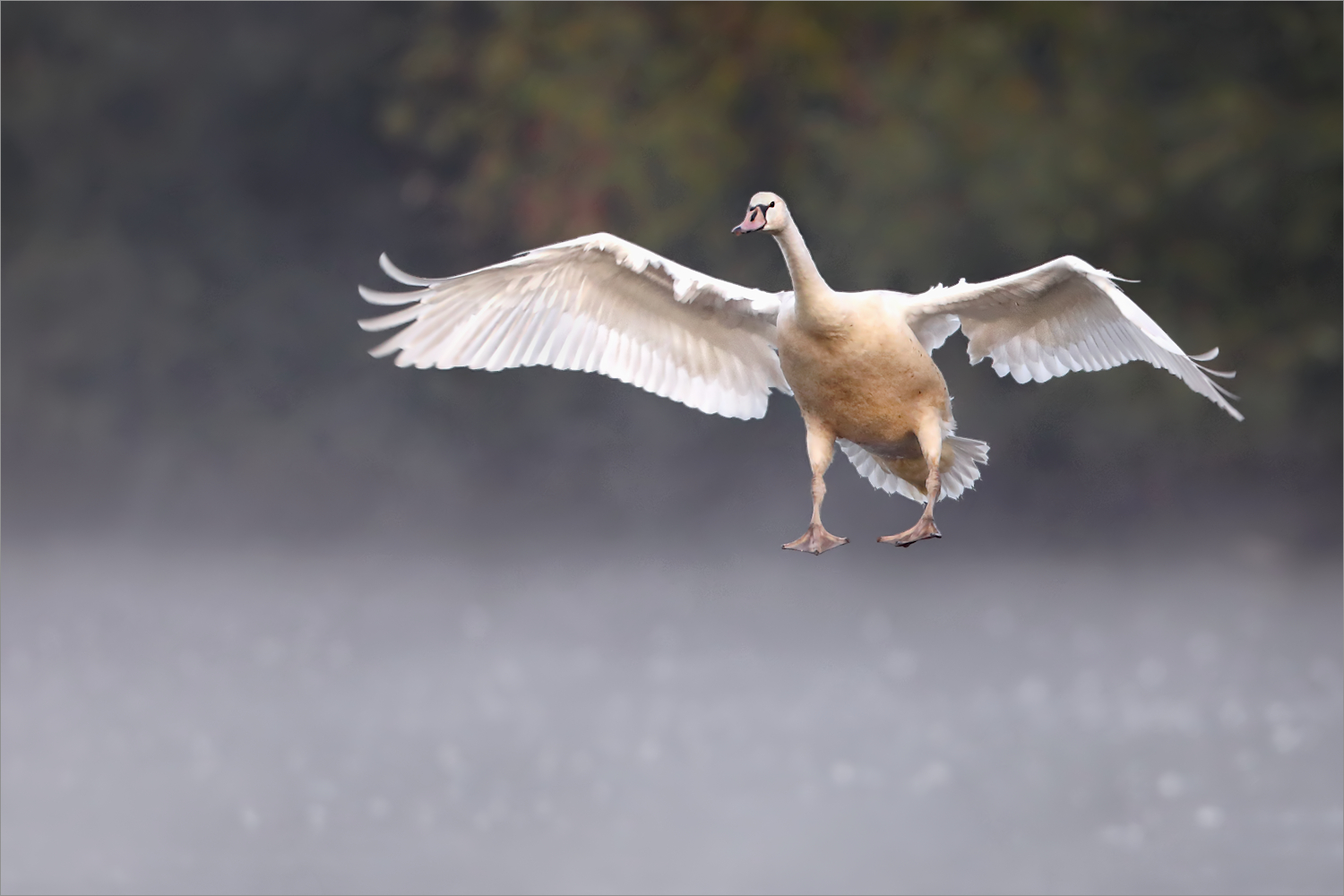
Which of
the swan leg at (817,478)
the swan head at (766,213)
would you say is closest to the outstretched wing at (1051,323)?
the swan leg at (817,478)

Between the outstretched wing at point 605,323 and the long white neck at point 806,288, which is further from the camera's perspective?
the outstretched wing at point 605,323

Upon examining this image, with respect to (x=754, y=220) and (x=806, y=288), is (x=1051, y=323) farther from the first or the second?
(x=754, y=220)

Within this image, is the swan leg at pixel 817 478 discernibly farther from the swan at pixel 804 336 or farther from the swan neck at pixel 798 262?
the swan neck at pixel 798 262

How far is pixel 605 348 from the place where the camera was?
433cm

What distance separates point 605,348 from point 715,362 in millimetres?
308

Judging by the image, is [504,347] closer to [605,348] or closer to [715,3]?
[605,348]

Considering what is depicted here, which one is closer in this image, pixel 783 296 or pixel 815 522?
pixel 815 522

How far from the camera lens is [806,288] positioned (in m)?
3.62

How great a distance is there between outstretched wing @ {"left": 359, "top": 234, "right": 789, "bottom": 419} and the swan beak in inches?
20.6

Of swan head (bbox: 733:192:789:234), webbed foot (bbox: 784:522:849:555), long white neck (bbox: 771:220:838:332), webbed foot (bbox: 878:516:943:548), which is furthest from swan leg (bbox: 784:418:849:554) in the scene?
swan head (bbox: 733:192:789:234)

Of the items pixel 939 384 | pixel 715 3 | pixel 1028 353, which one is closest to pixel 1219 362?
pixel 715 3

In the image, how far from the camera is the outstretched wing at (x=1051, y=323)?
3.72 metres

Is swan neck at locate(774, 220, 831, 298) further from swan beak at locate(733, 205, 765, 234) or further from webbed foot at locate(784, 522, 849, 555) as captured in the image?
webbed foot at locate(784, 522, 849, 555)

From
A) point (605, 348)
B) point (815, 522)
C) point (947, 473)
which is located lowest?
point (815, 522)
